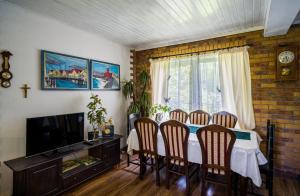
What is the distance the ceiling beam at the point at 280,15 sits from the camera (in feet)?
6.09

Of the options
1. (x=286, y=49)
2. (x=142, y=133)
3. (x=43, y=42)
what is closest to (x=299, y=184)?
(x=286, y=49)

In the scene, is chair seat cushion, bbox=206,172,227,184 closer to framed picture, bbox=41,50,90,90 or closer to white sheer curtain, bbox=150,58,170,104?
white sheer curtain, bbox=150,58,170,104

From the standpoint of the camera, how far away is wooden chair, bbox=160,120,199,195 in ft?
7.46

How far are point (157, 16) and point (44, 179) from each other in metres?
2.84

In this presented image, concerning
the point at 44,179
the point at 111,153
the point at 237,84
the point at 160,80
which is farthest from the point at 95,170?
the point at 237,84

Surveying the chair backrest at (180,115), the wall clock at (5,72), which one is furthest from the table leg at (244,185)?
the wall clock at (5,72)

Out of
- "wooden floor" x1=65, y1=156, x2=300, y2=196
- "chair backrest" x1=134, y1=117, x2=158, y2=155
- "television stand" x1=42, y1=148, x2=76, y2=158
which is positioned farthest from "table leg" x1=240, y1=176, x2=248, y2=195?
"television stand" x1=42, y1=148, x2=76, y2=158

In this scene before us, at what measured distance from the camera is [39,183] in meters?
2.09

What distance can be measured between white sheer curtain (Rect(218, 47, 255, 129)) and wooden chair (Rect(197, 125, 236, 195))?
55.3 inches

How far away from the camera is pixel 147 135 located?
8.71 ft

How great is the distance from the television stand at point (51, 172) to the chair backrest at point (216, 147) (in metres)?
1.73

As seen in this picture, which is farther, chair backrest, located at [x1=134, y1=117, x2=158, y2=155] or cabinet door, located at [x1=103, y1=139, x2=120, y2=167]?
cabinet door, located at [x1=103, y1=139, x2=120, y2=167]

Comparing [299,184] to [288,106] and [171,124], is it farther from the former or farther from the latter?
[171,124]

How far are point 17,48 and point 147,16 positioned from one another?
1.95 m
